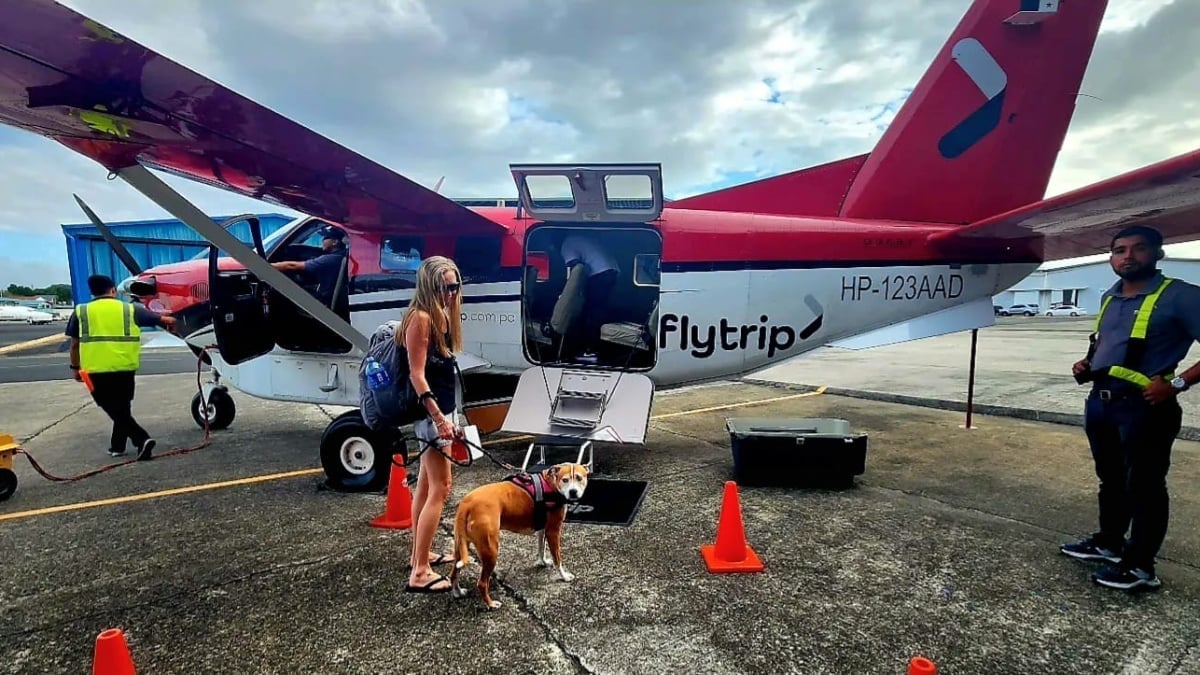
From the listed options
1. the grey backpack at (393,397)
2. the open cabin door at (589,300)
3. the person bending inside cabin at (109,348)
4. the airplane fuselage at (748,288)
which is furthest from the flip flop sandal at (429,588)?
the person bending inside cabin at (109,348)

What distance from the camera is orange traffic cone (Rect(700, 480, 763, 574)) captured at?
10.4 ft

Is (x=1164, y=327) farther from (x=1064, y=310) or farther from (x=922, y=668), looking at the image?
(x=1064, y=310)

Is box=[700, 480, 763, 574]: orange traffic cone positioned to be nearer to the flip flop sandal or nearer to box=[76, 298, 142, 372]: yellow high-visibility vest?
the flip flop sandal

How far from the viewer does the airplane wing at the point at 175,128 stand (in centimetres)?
258

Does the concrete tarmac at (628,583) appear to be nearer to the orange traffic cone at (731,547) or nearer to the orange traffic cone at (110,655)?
the orange traffic cone at (731,547)

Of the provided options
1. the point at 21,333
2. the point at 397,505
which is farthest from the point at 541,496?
the point at 21,333

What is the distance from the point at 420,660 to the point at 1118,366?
3.64 metres

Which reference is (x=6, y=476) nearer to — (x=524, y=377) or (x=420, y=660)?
(x=524, y=377)

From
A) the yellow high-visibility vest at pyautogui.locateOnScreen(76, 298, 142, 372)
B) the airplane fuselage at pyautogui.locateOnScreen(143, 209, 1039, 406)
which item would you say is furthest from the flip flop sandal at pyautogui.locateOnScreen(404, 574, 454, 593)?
the yellow high-visibility vest at pyautogui.locateOnScreen(76, 298, 142, 372)

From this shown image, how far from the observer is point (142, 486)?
4809mm

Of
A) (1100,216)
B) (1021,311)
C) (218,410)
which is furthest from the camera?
(1021,311)

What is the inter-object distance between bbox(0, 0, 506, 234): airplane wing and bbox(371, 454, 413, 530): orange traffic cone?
211 cm

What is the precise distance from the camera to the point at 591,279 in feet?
18.1

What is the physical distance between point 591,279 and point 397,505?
2689 millimetres
